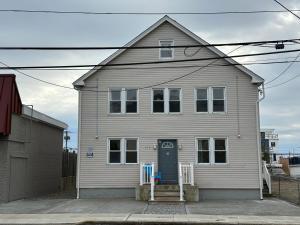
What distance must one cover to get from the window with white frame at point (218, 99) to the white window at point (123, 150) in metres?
4.43

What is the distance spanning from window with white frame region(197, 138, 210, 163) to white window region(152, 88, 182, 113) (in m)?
1.96

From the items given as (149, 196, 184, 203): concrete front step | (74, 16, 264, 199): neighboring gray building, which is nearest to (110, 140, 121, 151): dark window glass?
(74, 16, 264, 199): neighboring gray building

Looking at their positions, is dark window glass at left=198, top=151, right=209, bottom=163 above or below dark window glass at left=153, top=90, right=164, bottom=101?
below

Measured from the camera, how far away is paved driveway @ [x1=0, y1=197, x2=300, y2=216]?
55.9ft

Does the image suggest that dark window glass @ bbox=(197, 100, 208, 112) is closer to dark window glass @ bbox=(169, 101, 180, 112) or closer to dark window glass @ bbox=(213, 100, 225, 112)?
dark window glass @ bbox=(213, 100, 225, 112)

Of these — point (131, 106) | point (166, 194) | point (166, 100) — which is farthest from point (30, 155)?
point (166, 194)

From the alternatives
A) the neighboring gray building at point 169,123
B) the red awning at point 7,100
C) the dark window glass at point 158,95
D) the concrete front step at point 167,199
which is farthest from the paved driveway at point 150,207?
the dark window glass at point 158,95

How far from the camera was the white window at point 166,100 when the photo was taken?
76.3 feet

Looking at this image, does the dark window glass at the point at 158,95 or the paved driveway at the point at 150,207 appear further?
the dark window glass at the point at 158,95

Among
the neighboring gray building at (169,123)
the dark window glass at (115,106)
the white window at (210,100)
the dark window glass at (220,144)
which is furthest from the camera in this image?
the dark window glass at (115,106)

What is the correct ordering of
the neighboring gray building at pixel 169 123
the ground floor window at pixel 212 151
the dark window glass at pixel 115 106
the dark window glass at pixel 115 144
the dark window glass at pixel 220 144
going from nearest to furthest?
the neighboring gray building at pixel 169 123 → the ground floor window at pixel 212 151 → the dark window glass at pixel 220 144 → the dark window glass at pixel 115 144 → the dark window glass at pixel 115 106

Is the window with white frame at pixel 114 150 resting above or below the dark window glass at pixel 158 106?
below

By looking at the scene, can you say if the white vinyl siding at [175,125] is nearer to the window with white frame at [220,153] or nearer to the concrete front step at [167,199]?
the window with white frame at [220,153]

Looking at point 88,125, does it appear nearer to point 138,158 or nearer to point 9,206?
point 138,158
